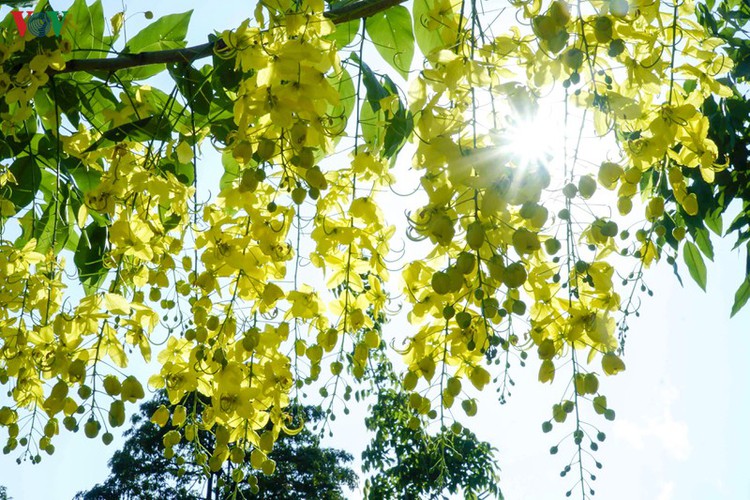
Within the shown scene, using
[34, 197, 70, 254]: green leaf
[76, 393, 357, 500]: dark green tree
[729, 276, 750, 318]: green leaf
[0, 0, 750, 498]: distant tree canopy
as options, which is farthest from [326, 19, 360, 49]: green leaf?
[76, 393, 357, 500]: dark green tree

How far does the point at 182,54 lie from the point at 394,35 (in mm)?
386

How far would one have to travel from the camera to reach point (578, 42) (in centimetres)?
100

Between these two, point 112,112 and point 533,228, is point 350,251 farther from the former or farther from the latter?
point 112,112

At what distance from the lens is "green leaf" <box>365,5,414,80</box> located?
4.58 ft

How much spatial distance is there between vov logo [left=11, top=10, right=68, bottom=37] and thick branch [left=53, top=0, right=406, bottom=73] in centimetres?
9

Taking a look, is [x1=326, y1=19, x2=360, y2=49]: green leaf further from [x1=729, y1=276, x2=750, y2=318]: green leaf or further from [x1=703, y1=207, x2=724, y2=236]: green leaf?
[x1=729, y1=276, x2=750, y2=318]: green leaf

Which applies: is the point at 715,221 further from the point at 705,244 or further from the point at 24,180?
the point at 24,180

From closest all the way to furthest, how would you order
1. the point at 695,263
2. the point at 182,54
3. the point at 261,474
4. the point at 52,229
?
the point at 182,54, the point at 695,263, the point at 52,229, the point at 261,474

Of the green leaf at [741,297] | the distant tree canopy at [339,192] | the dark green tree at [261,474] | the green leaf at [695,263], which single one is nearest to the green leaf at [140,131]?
the distant tree canopy at [339,192]

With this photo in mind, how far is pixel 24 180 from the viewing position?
169 centimetres

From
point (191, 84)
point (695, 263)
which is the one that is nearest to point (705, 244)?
point (695, 263)

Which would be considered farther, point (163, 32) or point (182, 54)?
point (163, 32)

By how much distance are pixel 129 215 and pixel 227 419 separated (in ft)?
1.28

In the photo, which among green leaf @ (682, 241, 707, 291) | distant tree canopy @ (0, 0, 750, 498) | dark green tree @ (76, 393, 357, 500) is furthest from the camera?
dark green tree @ (76, 393, 357, 500)
